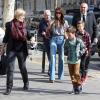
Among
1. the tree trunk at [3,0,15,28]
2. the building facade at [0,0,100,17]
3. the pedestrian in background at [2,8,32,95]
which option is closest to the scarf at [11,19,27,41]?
the pedestrian in background at [2,8,32,95]

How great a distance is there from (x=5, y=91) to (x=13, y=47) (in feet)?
3.05

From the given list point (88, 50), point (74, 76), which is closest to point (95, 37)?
point (88, 50)

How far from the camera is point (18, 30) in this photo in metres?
10.7

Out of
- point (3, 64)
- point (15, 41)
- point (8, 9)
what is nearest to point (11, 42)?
point (15, 41)

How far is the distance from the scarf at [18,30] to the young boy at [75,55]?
Result: 3.05ft

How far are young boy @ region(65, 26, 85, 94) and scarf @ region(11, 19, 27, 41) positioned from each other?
36.6 inches

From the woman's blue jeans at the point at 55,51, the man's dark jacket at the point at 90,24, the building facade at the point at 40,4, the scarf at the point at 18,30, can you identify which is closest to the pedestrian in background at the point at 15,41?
the scarf at the point at 18,30

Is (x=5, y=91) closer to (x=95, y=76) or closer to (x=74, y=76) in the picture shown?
(x=74, y=76)

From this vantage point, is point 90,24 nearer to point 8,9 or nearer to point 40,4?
point 8,9

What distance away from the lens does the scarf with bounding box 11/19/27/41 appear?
1064 centimetres

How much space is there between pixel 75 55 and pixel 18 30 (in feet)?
4.18

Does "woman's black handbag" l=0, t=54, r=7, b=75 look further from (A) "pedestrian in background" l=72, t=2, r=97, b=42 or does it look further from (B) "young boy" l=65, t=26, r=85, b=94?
(B) "young boy" l=65, t=26, r=85, b=94

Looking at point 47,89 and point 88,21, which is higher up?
point 88,21

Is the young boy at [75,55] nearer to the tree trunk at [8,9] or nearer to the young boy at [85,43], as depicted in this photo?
the young boy at [85,43]
